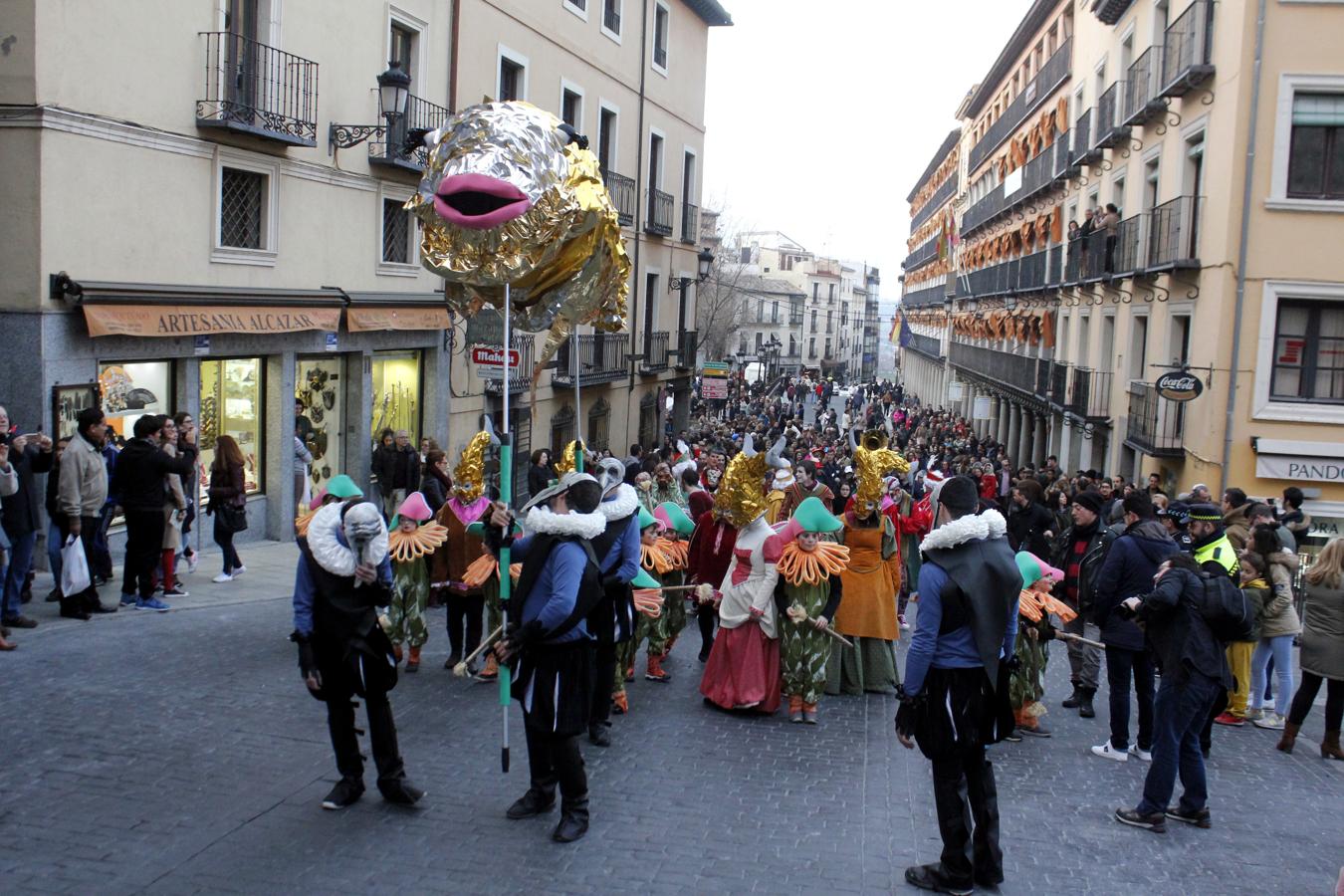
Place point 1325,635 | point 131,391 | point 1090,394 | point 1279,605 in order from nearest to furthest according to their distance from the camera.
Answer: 1. point 1325,635
2. point 1279,605
3. point 131,391
4. point 1090,394

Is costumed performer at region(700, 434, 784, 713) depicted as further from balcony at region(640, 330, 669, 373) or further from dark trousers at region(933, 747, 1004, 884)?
balcony at region(640, 330, 669, 373)

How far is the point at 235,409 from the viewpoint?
15.1 m

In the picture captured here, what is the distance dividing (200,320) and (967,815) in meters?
10.6

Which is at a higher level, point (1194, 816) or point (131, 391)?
point (131, 391)

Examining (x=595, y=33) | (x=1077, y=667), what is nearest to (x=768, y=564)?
(x=1077, y=667)

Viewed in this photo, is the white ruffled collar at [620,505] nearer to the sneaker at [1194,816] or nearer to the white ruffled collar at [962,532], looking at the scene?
the white ruffled collar at [962,532]

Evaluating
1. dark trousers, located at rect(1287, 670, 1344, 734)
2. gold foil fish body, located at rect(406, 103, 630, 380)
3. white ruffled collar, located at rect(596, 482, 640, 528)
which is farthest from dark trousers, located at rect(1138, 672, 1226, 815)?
gold foil fish body, located at rect(406, 103, 630, 380)

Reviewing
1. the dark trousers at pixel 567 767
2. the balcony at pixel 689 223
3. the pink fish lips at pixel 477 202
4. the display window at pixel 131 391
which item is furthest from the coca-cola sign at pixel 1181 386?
the balcony at pixel 689 223

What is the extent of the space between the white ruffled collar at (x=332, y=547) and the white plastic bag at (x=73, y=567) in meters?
4.72

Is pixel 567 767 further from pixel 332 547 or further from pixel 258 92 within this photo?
pixel 258 92

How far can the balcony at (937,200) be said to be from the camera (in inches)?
2359

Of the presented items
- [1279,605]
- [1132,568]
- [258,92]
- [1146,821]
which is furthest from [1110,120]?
[1146,821]

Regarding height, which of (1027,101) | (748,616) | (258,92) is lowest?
(748,616)

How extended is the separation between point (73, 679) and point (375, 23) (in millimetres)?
11410
